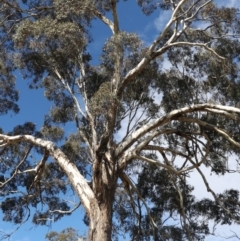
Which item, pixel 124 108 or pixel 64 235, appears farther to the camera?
pixel 64 235

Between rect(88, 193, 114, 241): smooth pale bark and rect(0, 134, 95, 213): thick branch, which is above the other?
rect(0, 134, 95, 213): thick branch

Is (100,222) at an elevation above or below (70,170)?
below

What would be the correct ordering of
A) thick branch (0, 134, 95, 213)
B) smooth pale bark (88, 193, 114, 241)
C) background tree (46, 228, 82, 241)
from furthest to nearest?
background tree (46, 228, 82, 241) → thick branch (0, 134, 95, 213) → smooth pale bark (88, 193, 114, 241)

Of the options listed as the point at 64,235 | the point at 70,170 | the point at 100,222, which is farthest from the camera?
the point at 64,235

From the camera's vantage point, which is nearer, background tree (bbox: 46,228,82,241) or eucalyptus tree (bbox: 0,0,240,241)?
eucalyptus tree (bbox: 0,0,240,241)

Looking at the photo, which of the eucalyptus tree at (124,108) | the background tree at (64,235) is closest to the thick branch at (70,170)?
the eucalyptus tree at (124,108)

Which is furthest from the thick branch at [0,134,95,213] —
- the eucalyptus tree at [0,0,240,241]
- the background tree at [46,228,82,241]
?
the background tree at [46,228,82,241]

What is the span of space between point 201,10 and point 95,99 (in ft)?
13.8

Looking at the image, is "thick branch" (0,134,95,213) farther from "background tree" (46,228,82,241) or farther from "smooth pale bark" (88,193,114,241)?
"background tree" (46,228,82,241)

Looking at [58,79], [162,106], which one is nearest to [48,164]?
[58,79]

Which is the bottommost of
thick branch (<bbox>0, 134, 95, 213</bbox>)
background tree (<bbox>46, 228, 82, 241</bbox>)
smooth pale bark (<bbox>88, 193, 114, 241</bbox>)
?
smooth pale bark (<bbox>88, 193, 114, 241</bbox>)

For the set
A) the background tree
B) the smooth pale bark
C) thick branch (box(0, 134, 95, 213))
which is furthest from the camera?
the background tree

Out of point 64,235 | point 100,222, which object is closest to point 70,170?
point 100,222

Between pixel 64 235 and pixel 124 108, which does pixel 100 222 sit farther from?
pixel 64 235
